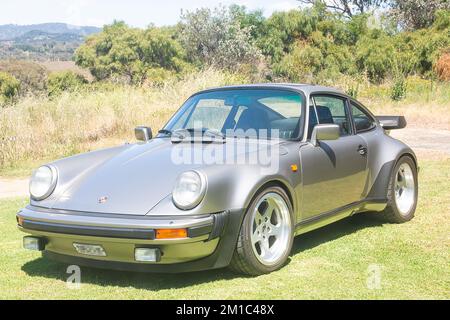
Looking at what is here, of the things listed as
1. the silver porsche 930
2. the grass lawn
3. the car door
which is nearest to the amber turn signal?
the silver porsche 930

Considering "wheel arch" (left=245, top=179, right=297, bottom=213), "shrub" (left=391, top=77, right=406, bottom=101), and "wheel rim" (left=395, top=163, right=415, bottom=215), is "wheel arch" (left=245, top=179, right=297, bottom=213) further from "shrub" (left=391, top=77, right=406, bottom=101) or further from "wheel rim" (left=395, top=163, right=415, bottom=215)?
"shrub" (left=391, top=77, right=406, bottom=101)

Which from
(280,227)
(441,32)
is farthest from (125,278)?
(441,32)

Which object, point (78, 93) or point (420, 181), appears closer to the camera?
point (420, 181)

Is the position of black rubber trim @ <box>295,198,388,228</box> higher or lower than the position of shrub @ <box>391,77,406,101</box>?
higher

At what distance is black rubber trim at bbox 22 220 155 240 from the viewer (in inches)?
168

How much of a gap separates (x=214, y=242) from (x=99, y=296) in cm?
86

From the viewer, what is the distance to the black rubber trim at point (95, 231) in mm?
4258

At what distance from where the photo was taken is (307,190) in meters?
5.27

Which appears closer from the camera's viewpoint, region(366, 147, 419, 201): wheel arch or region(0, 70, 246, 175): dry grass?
region(366, 147, 419, 201): wheel arch

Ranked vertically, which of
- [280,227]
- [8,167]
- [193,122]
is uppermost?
[193,122]

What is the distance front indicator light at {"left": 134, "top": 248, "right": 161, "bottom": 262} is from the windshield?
1.53 m

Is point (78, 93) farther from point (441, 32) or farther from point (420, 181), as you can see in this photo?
point (441, 32)

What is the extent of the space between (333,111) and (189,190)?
223 centimetres

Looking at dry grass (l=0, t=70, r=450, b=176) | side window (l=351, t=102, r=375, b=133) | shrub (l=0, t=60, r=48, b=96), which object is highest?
side window (l=351, t=102, r=375, b=133)
